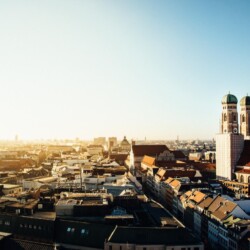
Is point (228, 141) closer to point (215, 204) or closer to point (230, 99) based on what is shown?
point (230, 99)

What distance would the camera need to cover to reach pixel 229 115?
140m

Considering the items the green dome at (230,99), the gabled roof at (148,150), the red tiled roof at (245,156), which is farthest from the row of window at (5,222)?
the gabled roof at (148,150)

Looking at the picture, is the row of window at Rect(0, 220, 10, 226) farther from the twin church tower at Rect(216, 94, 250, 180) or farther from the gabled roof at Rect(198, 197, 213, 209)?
the twin church tower at Rect(216, 94, 250, 180)

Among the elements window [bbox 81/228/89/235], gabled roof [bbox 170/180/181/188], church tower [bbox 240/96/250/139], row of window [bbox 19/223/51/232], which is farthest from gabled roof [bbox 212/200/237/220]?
church tower [bbox 240/96/250/139]

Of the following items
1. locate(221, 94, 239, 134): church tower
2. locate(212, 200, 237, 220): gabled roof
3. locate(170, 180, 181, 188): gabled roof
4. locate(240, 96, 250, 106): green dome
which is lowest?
locate(212, 200, 237, 220): gabled roof

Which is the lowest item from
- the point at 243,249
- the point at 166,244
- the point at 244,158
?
the point at 243,249

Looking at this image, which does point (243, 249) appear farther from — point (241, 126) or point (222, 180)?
point (241, 126)

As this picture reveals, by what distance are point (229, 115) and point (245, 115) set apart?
11.5 metres

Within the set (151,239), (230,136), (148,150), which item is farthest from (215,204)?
(148,150)

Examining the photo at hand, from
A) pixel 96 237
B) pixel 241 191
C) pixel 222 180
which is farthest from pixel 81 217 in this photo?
pixel 222 180

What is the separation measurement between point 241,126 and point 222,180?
1141 inches

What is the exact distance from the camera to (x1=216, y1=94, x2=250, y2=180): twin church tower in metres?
133

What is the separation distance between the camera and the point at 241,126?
5910 inches

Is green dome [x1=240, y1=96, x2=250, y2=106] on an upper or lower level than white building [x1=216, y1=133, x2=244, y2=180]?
upper
